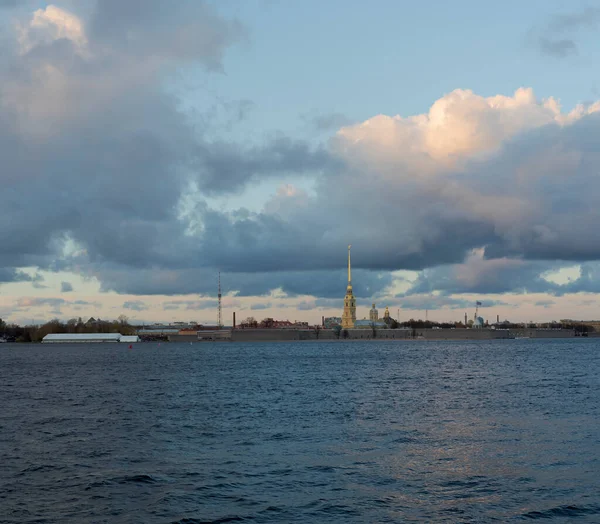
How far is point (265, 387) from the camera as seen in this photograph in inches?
2712

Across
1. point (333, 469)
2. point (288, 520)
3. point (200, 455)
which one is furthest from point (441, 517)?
point (200, 455)

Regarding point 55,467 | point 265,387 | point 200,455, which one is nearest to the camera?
point 55,467

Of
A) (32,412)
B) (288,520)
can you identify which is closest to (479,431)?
(288,520)

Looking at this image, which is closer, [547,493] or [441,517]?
[441,517]

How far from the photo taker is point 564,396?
184ft

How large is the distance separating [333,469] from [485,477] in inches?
243

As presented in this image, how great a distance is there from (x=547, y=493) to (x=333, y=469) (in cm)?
854

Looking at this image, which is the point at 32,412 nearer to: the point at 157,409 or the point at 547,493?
the point at 157,409

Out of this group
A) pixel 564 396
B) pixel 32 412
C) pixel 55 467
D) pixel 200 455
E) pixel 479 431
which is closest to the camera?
pixel 55 467

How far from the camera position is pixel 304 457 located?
3166 centimetres

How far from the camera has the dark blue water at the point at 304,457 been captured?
77.8 feet

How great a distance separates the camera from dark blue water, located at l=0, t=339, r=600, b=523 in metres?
23.7

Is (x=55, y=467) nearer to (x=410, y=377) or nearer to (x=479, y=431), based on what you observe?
(x=479, y=431)

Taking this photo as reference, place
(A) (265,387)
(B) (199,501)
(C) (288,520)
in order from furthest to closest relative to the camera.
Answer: (A) (265,387)
(B) (199,501)
(C) (288,520)
